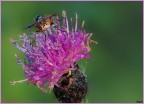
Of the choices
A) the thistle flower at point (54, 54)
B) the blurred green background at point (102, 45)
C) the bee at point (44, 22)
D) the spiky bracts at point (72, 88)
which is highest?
the bee at point (44, 22)

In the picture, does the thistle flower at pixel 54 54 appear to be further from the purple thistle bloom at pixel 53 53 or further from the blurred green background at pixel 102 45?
the blurred green background at pixel 102 45

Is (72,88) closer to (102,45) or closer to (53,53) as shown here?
(53,53)

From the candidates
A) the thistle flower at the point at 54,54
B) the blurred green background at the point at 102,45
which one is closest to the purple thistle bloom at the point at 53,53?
the thistle flower at the point at 54,54

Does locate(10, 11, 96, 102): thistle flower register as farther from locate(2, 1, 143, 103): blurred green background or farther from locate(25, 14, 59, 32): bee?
locate(2, 1, 143, 103): blurred green background

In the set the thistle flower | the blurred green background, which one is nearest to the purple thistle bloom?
the thistle flower

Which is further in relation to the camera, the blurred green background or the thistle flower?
the blurred green background

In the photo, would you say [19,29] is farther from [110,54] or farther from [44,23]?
[44,23]

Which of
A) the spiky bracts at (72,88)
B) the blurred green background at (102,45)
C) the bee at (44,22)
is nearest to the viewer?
the spiky bracts at (72,88)
